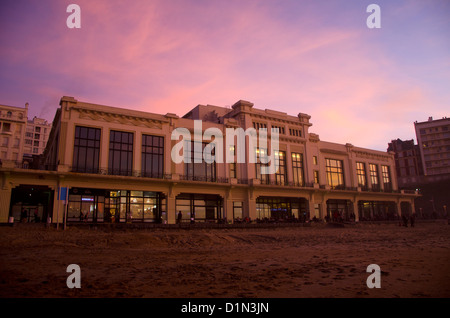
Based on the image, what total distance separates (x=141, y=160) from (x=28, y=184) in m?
10.4

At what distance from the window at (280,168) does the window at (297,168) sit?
5.41ft

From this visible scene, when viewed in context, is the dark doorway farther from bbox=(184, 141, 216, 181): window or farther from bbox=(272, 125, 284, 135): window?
bbox=(272, 125, 284, 135): window

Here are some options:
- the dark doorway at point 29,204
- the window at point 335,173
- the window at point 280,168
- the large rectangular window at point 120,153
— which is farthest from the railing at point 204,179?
the window at point 335,173

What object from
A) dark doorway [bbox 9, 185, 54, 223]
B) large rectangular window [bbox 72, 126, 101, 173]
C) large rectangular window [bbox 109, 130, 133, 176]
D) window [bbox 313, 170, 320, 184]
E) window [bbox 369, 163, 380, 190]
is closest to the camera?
large rectangular window [bbox 72, 126, 101, 173]

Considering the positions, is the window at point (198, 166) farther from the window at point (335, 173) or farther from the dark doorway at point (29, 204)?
the window at point (335, 173)

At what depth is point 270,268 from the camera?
365 inches

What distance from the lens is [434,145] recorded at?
317 ft

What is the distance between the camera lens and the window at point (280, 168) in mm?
42812

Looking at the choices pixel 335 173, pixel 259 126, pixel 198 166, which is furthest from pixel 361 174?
pixel 198 166

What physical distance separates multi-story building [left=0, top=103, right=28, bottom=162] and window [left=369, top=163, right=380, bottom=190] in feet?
235

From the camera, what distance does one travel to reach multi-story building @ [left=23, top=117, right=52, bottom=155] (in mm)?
89812

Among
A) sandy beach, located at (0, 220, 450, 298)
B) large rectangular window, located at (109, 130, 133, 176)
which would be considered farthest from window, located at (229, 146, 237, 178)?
sandy beach, located at (0, 220, 450, 298)
